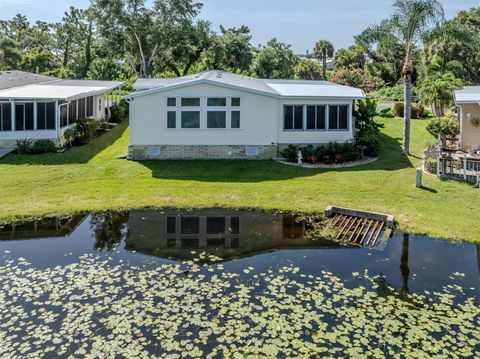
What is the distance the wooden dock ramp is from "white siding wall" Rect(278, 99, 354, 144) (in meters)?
7.37

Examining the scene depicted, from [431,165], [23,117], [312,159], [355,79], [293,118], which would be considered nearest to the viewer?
[431,165]

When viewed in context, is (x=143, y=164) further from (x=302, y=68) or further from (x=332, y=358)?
(x=302, y=68)

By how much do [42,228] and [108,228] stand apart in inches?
Result: 71.4

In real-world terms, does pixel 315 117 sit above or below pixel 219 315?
above

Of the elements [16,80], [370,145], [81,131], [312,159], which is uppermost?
[16,80]

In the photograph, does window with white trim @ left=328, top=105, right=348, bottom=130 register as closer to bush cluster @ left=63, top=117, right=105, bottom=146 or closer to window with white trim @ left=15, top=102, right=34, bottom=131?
bush cluster @ left=63, top=117, right=105, bottom=146

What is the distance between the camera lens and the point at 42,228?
12719 mm

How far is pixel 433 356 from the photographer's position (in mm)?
6875

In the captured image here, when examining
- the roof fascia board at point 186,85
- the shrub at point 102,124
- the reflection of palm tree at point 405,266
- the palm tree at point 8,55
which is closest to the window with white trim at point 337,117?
the roof fascia board at point 186,85

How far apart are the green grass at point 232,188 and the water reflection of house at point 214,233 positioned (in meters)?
0.85

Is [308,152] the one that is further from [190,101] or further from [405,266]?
[405,266]

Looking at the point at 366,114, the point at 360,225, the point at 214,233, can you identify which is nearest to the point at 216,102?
the point at 366,114

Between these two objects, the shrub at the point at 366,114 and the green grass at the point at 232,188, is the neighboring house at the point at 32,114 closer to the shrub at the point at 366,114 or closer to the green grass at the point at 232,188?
the green grass at the point at 232,188

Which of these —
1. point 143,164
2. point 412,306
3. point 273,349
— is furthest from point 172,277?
point 143,164
